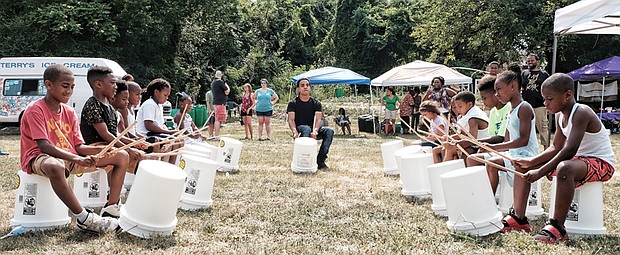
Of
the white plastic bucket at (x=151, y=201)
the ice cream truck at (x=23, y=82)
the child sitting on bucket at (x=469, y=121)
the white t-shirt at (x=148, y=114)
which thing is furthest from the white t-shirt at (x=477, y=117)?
the ice cream truck at (x=23, y=82)

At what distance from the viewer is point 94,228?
14.2ft

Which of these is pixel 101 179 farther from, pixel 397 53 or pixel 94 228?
pixel 397 53

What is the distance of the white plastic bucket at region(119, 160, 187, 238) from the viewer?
4.17 meters

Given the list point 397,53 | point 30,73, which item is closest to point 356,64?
point 397,53

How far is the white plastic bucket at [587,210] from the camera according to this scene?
438cm

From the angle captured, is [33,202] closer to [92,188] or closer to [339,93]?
[92,188]

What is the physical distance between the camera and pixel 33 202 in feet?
14.3

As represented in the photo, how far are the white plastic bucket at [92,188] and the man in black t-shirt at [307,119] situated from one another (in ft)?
13.0

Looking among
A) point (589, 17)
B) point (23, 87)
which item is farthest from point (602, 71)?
point (23, 87)

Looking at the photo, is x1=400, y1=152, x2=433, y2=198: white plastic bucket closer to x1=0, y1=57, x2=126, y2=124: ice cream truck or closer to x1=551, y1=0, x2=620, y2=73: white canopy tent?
x1=551, y1=0, x2=620, y2=73: white canopy tent

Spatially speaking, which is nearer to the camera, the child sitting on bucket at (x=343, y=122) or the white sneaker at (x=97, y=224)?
the white sneaker at (x=97, y=224)

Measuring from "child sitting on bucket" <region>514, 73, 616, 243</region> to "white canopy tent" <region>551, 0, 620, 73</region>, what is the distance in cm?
342

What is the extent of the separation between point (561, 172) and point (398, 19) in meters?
39.5

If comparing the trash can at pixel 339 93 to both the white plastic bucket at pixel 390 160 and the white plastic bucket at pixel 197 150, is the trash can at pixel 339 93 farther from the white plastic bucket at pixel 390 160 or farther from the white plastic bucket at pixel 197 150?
the white plastic bucket at pixel 197 150
